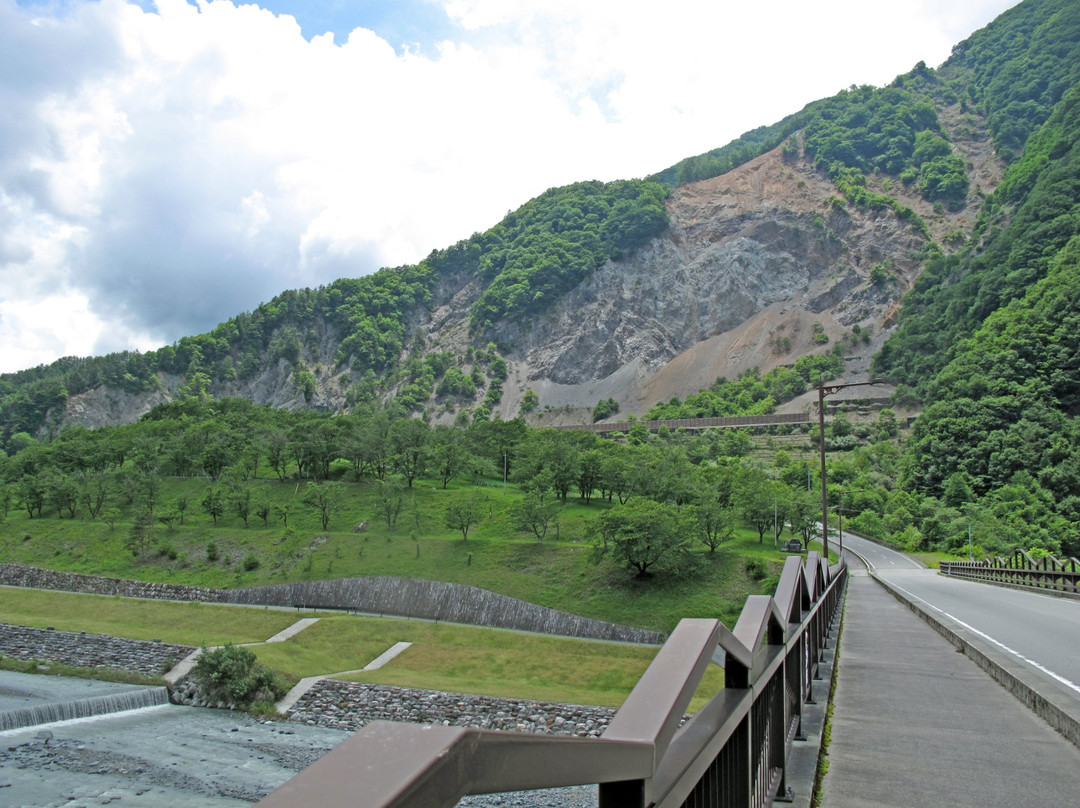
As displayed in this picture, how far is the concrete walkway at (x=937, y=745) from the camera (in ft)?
13.8

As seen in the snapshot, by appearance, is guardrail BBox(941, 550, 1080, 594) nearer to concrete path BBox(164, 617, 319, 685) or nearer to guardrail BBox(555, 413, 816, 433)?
concrete path BBox(164, 617, 319, 685)

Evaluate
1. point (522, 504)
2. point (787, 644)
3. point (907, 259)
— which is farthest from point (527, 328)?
point (787, 644)

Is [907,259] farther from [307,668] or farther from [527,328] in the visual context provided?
[307,668]

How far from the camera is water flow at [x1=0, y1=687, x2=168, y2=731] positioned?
79.4 feet

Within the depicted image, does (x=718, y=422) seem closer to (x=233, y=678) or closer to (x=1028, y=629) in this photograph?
(x=233, y=678)

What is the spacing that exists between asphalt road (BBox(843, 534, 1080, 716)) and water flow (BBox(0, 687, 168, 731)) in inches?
1087

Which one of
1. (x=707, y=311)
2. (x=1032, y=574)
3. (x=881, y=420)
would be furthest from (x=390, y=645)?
(x=707, y=311)

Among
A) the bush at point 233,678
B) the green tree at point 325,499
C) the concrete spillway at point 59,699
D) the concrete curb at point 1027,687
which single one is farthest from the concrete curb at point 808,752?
the green tree at point 325,499

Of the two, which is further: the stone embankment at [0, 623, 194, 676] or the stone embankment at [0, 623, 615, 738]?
the stone embankment at [0, 623, 194, 676]

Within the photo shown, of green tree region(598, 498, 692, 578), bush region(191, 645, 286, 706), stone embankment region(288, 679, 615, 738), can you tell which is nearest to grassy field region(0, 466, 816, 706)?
stone embankment region(288, 679, 615, 738)

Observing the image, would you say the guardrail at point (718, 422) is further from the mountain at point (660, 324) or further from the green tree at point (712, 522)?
the green tree at point (712, 522)

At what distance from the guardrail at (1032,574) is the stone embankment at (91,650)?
112 ft

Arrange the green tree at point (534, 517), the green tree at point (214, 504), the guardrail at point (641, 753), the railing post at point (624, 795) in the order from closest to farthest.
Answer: the guardrail at point (641, 753)
the railing post at point (624, 795)
the green tree at point (534, 517)
the green tree at point (214, 504)

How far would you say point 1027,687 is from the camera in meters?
6.53
